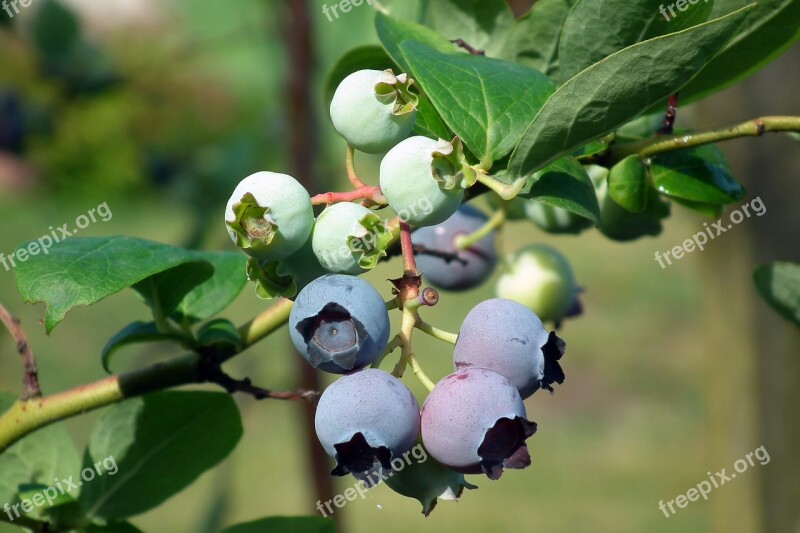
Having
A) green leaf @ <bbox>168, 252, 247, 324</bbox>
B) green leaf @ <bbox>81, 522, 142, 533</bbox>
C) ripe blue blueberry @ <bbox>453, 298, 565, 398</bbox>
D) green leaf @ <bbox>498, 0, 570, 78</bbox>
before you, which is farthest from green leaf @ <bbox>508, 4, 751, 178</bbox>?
green leaf @ <bbox>81, 522, 142, 533</bbox>

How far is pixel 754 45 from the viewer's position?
74 cm

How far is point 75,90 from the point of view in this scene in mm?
2061

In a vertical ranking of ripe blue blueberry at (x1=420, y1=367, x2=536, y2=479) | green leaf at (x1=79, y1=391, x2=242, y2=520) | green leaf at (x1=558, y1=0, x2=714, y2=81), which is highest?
green leaf at (x1=558, y1=0, x2=714, y2=81)

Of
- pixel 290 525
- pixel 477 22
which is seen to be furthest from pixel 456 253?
pixel 290 525

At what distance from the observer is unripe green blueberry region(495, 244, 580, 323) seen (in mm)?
999

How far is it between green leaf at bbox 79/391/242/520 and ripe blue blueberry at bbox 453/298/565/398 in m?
0.33

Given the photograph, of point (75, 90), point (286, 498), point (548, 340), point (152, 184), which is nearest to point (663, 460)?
point (286, 498)

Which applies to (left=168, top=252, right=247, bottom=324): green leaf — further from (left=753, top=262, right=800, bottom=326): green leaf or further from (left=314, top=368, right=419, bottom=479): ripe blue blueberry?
(left=753, top=262, right=800, bottom=326): green leaf

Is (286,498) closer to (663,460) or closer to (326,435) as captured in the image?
(663,460)

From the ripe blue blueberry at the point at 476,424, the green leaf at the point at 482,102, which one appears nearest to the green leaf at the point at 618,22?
the green leaf at the point at 482,102

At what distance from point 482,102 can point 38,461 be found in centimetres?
56

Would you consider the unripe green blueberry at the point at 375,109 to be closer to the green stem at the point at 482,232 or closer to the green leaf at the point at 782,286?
the green stem at the point at 482,232

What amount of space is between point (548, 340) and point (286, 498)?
373 cm

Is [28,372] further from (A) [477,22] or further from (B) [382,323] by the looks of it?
(A) [477,22]
